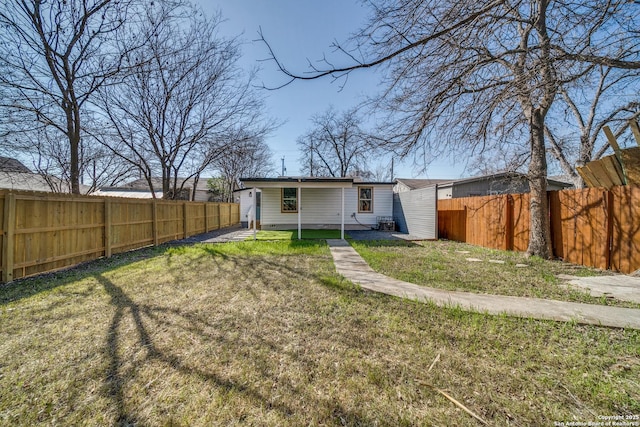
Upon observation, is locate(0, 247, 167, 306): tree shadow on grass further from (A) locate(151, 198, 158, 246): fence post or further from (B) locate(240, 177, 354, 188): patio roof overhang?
(B) locate(240, 177, 354, 188): patio roof overhang

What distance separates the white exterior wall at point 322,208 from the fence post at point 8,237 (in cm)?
919

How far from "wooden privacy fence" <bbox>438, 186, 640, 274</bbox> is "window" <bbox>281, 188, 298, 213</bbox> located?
8378 mm

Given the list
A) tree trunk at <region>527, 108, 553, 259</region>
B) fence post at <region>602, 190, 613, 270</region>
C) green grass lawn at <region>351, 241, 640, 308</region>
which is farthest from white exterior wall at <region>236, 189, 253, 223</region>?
fence post at <region>602, 190, 613, 270</region>

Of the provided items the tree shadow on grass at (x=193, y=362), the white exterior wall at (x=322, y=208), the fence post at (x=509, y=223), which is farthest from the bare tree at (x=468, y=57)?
the white exterior wall at (x=322, y=208)

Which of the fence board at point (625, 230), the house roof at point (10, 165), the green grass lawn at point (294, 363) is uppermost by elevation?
the house roof at point (10, 165)

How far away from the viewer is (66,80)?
7.32m

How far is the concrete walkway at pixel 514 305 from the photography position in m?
3.00

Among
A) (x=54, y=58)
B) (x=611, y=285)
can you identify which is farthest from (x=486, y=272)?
(x=54, y=58)

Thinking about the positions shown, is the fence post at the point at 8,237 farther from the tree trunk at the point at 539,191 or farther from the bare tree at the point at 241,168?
the bare tree at the point at 241,168

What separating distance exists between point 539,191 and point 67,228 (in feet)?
→ 37.0

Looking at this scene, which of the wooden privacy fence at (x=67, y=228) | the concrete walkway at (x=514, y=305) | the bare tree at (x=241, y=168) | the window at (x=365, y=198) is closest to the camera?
the concrete walkway at (x=514, y=305)

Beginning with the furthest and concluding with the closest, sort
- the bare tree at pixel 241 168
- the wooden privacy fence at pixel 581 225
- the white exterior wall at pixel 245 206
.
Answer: the bare tree at pixel 241 168 → the white exterior wall at pixel 245 206 → the wooden privacy fence at pixel 581 225

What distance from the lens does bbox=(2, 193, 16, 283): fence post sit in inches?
169

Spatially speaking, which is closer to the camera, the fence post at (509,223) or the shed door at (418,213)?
the fence post at (509,223)
